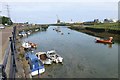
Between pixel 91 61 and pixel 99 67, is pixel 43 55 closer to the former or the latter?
pixel 91 61

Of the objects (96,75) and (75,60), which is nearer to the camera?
(96,75)

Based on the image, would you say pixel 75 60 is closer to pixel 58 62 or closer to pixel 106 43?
pixel 58 62

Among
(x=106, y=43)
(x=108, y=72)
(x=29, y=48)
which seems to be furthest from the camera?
(x=106, y=43)

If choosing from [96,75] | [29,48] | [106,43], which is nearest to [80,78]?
[96,75]

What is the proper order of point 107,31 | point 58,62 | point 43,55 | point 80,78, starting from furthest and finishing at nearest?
point 107,31 → point 43,55 → point 58,62 → point 80,78

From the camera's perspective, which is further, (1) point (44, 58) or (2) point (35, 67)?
(1) point (44, 58)

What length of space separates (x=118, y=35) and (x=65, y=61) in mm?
28293

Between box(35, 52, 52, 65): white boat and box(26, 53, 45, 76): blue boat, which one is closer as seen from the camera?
box(26, 53, 45, 76): blue boat

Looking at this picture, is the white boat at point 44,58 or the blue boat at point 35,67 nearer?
the blue boat at point 35,67

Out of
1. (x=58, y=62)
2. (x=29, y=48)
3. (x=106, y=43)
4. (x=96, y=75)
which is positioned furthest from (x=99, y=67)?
(x=106, y=43)

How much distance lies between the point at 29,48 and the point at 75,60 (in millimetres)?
10974

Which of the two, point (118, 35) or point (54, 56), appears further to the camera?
point (118, 35)

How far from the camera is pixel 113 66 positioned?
68.8ft

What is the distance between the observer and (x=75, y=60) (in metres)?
24.4
